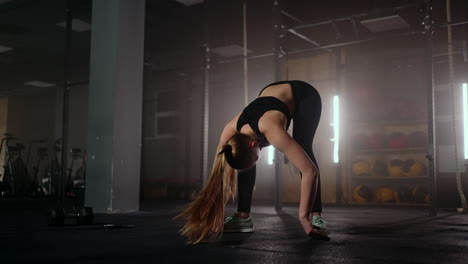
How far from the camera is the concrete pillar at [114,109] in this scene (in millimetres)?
4355

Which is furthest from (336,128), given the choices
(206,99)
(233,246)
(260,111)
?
(233,246)

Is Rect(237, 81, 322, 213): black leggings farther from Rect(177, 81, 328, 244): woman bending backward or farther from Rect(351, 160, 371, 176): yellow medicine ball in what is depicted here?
Rect(351, 160, 371, 176): yellow medicine ball

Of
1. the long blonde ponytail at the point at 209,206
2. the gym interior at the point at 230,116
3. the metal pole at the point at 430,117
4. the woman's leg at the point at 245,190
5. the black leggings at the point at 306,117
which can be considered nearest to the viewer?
the long blonde ponytail at the point at 209,206

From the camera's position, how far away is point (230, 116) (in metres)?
8.79

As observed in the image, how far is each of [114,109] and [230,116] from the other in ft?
14.9

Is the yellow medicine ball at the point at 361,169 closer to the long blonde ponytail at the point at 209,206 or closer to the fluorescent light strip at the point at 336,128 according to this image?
the fluorescent light strip at the point at 336,128

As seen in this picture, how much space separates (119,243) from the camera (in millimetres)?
2240

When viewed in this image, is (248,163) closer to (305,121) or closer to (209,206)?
(209,206)

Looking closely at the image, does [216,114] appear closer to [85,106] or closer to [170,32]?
Result: [170,32]

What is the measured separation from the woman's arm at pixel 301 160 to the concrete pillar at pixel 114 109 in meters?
2.45

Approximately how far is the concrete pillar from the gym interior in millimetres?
14

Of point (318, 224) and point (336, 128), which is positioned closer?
point (318, 224)

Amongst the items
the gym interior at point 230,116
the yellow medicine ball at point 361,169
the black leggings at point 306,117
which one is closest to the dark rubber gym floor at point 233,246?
the gym interior at point 230,116

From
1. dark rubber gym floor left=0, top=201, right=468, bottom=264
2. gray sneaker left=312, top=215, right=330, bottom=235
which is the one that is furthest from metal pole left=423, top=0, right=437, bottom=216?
gray sneaker left=312, top=215, right=330, bottom=235
